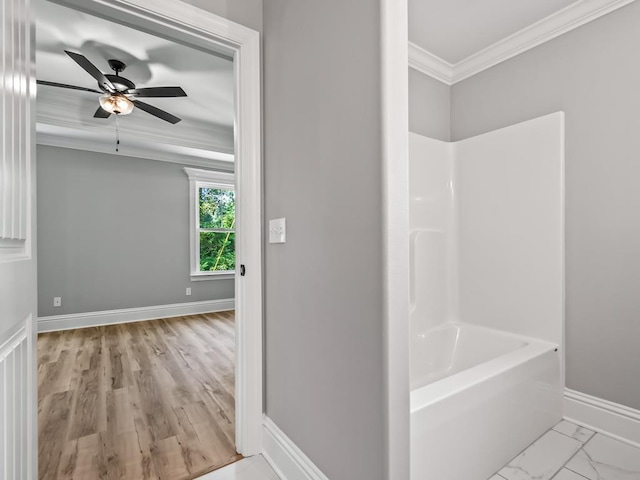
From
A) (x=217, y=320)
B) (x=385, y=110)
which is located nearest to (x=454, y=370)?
(x=385, y=110)

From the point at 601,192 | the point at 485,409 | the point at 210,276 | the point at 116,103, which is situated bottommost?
the point at 485,409

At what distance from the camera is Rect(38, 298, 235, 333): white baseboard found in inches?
158

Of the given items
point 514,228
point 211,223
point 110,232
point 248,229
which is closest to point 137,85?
point 110,232

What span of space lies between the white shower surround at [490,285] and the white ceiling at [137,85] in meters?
1.98

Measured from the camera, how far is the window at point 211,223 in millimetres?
5016

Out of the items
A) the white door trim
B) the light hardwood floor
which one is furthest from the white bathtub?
the light hardwood floor

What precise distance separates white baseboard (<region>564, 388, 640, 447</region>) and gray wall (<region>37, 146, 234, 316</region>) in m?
4.67

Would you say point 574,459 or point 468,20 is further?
point 468,20

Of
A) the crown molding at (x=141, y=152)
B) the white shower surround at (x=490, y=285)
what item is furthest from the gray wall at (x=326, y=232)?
the crown molding at (x=141, y=152)

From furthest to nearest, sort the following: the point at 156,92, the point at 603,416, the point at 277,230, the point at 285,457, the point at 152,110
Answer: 1. the point at 152,110
2. the point at 156,92
3. the point at 603,416
4. the point at 277,230
5. the point at 285,457

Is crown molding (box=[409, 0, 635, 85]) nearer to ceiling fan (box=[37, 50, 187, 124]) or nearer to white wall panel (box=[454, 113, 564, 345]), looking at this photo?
white wall panel (box=[454, 113, 564, 345])

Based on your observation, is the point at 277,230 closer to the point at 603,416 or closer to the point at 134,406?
the point at 134,406

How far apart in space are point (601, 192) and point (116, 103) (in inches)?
149

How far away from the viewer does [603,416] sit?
1.86 metres
